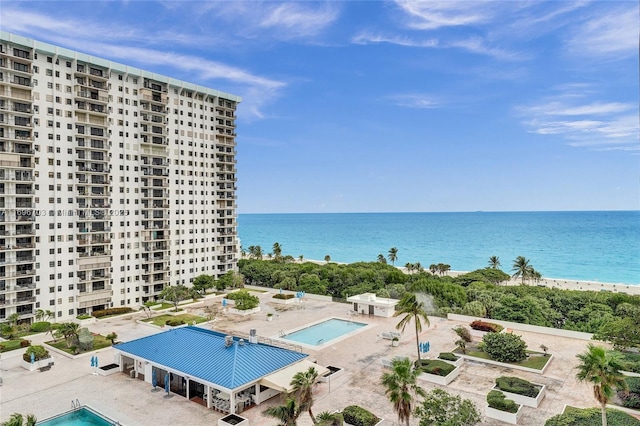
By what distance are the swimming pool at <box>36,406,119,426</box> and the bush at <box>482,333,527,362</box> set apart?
30679 mm

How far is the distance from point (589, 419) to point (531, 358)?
14193 mm

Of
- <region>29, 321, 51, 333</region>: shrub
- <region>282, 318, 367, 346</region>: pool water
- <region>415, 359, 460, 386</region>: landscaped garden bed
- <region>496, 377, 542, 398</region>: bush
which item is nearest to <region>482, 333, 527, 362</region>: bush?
<region>415, 359, 460, 386</region>: landscaped garden bed

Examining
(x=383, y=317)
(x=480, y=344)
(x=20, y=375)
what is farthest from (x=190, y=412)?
(x=383, y=317)

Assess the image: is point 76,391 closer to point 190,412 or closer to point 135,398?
point 135,398

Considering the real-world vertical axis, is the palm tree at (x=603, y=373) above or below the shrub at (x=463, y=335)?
above

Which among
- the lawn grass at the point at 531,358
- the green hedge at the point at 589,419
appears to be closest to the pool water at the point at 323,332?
the lawn grass at the point at 531,358

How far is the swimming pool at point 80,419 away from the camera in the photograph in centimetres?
2611

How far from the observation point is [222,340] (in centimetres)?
3391

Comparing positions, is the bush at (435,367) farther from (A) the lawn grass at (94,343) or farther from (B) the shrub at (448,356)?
(A) the lawn grass at (94,343)

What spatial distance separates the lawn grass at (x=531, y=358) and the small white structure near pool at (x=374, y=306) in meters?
15.0

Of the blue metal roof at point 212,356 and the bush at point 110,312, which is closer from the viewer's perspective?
the blue metal roof at point 212,356

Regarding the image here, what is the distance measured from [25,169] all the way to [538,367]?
60230mm

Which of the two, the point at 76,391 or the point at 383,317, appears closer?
the point at 76,391

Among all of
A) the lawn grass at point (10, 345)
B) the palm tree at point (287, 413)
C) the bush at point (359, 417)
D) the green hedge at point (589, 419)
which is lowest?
the lawn grass at point (10, 345)
